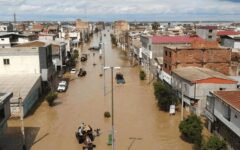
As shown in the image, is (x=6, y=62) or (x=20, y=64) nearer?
(x=6, y=62)

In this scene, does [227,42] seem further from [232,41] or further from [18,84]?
[18,84]

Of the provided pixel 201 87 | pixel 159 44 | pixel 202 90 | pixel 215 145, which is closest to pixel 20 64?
pixel 201 87

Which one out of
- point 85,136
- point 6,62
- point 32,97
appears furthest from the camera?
point 6,62

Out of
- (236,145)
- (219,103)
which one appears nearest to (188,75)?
(219,103)

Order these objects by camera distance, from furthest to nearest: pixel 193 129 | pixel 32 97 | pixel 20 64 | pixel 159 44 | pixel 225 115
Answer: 1. pixel 159 44
2. pixel 20 64
3. pixel 32 97
4. pixel 193 129
5. pixel 225 115

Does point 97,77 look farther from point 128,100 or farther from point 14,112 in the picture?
point 14,112

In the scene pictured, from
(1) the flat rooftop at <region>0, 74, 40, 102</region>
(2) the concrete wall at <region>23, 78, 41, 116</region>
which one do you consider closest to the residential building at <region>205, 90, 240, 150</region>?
(2) the concrete wall at <region>23, 78, 41, 116</region>
